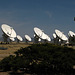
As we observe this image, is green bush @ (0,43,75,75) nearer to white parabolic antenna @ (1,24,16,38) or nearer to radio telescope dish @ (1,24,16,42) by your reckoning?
radio telescope dish @ (1,24,16,42)

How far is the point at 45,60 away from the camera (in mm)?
23156

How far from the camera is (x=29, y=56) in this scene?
80.3ft

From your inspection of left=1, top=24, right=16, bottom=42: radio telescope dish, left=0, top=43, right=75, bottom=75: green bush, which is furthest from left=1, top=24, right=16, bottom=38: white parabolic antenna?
left=0, top=43, right=75, bottom=75: green bush

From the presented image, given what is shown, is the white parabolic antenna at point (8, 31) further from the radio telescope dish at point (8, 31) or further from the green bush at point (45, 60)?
the green bush at point (45, 60)

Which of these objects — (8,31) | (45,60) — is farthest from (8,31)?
(45,60)

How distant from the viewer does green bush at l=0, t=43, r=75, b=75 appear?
74.8 ft

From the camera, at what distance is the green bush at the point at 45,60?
22.8 m

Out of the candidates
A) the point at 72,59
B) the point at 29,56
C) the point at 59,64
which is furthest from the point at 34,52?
the point at 72,59

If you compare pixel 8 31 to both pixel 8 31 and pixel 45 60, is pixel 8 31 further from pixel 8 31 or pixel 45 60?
pixel 45 60

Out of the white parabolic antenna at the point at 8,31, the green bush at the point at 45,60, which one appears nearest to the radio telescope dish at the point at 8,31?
the white parabolic antenna at the point at 8,31

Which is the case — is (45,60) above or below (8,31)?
below

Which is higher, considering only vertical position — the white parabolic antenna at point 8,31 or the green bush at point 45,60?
the white parabolic antenna at point 8,31

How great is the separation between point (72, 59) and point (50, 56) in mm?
3544

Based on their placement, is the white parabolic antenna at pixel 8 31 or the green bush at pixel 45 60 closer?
the green bush at pixel 45 60
